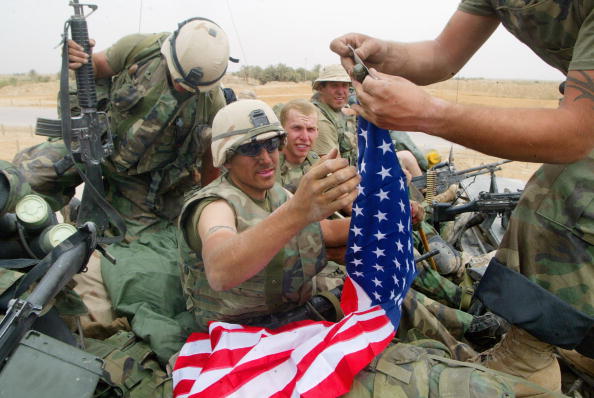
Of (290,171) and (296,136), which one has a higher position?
(296,136)

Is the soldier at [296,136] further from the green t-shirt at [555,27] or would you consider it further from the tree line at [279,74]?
the tree line at [279,74]

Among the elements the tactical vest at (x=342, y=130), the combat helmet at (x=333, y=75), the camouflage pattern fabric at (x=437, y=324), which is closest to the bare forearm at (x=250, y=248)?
the camouflage pattern fabric at (x=437, y=324)

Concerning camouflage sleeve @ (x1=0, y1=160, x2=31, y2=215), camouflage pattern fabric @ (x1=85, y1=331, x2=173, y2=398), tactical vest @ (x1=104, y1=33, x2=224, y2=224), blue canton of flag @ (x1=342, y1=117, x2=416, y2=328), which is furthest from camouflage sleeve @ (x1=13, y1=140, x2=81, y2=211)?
blue canton of flag @ (x1=342, y1=117, x2=416, y2=328)

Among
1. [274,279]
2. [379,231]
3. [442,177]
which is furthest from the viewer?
[442,177]

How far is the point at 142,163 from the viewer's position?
4.21 meters

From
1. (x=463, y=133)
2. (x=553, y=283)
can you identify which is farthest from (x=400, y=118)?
(x=553, y=283)

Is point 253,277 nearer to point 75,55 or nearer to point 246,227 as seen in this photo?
point 246,227

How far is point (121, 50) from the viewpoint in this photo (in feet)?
13.5

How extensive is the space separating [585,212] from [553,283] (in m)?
0.33

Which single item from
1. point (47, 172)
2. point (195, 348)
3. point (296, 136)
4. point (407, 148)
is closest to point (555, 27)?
point (195, 348)

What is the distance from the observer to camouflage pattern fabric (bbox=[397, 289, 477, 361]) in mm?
2713

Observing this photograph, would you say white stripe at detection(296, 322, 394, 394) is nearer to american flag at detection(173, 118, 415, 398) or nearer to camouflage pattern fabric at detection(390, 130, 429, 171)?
american flag at detection(173, 118, 415, 398)

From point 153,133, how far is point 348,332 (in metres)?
2.60

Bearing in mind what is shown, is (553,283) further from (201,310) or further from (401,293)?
(201,310)
